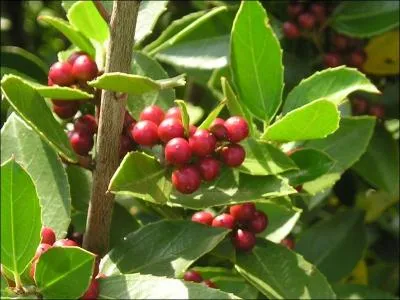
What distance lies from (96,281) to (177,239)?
0.17 m

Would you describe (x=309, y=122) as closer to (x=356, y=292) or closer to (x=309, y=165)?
(x=309, y=165)

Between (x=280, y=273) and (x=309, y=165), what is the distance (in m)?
0.18

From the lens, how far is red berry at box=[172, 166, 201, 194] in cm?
116

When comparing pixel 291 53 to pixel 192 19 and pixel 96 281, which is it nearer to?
pixel 192 19

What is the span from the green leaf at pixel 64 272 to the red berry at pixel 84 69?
0.31 meters

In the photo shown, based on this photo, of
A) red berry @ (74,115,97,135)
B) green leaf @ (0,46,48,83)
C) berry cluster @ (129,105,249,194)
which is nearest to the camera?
berry cluster @ (129,105,249,194)

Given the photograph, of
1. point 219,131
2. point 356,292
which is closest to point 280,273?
point 219,131

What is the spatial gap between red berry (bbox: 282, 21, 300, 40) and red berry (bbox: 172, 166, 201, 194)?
2.59ft

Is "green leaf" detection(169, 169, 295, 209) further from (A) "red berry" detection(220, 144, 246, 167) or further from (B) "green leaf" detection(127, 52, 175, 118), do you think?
(B) "green leaf" detection(127, 52, 175, 118)

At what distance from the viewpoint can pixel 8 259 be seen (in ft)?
3.28

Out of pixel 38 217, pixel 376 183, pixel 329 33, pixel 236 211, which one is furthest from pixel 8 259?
pixel 329 33

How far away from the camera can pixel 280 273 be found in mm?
1381

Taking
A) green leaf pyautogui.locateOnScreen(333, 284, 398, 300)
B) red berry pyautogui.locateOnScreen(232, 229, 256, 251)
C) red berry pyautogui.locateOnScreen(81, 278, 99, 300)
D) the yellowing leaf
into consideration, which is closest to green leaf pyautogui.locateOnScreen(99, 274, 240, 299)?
red berry pyautogui.locateOnScreen(81, 278, 99, 300)

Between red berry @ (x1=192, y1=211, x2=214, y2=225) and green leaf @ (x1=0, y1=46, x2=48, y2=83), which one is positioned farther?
green leaf @ (x1=0, y1=46, x2=48, y2=83)
